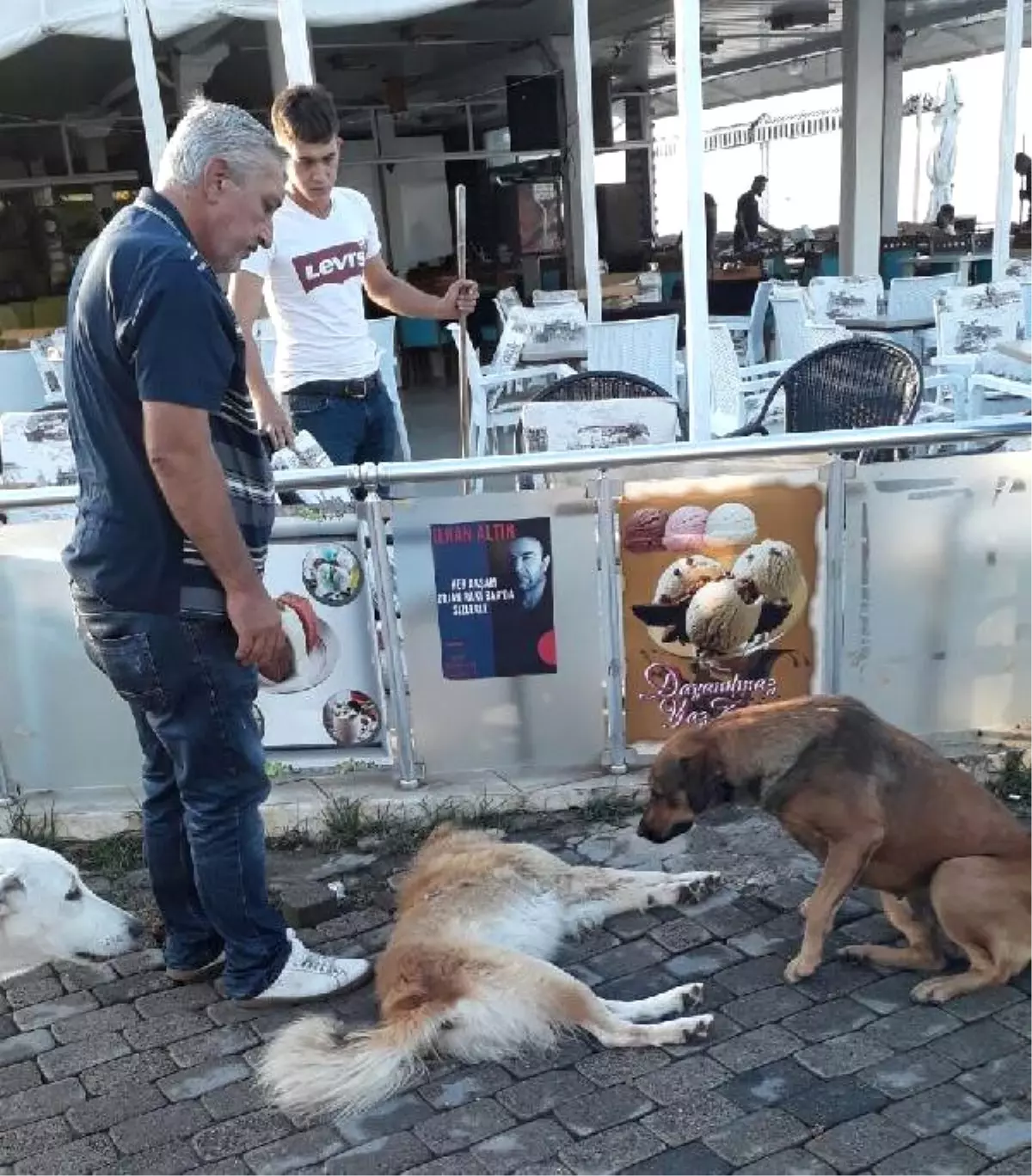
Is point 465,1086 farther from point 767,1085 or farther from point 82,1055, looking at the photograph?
point 82,1055

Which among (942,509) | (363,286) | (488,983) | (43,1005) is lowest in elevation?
(43,1005)

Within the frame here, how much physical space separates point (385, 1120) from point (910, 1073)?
4.06ft

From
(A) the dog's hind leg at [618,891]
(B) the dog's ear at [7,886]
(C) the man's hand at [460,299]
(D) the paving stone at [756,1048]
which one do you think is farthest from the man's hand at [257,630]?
(C) the man's hand at [460,299]

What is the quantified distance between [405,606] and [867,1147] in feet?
7.12

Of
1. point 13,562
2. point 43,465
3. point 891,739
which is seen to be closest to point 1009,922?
point 891,739

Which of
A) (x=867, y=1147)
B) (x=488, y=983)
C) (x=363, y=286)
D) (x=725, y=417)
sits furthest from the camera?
(x=725, y=417)

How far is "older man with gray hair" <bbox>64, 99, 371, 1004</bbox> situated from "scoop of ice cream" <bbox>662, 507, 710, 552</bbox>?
4.88 ft

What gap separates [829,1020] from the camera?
292 centimetres

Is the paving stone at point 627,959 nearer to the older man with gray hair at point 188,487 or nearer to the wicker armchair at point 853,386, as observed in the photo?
the older man with gray hair at point 188,487

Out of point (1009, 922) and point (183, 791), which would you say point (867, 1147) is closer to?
point (1009, 922)

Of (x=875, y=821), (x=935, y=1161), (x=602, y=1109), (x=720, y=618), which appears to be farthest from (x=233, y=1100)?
(x=720, y=618)

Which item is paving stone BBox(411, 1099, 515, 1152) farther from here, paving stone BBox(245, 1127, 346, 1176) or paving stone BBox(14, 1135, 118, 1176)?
paving stone BBox(14, 1135, 118, 1176)

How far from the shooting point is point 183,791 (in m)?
2.89

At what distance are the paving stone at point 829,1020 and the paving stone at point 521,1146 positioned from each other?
684 millimetres
